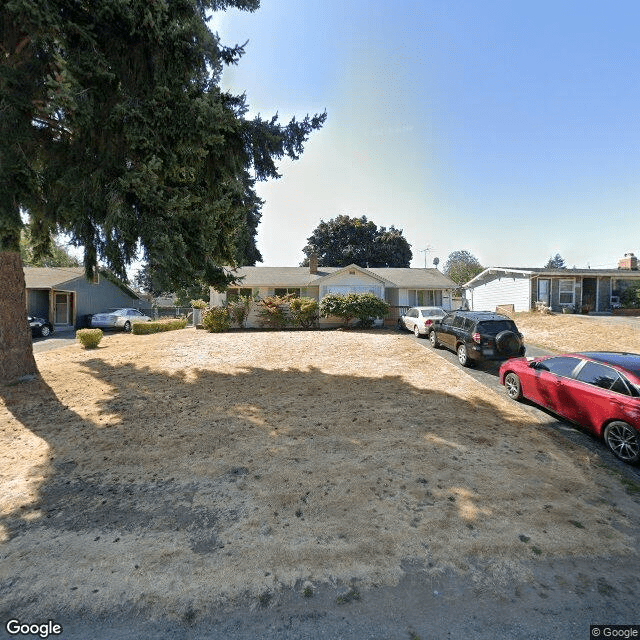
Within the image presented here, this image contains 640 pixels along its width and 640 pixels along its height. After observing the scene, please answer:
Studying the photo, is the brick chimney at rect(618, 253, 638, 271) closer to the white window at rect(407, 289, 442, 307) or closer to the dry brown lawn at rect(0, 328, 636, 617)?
the white window at rect(407, 289, 442, 307)

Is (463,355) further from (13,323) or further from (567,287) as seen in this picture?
(567,287)

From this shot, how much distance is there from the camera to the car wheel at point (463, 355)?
10.8 m

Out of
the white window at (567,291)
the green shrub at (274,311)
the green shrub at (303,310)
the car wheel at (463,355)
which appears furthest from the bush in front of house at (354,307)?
the white window at (567,291)

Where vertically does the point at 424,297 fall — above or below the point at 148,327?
above

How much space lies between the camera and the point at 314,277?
25.3 meters

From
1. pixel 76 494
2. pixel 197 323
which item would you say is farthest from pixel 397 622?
pixel 197 323

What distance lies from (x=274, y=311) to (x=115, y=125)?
1445 centimetres

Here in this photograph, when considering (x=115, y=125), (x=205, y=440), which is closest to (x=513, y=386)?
(x=205, y=440)

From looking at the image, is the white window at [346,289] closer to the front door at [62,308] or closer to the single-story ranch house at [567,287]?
the single-story ranch house at [567,287]

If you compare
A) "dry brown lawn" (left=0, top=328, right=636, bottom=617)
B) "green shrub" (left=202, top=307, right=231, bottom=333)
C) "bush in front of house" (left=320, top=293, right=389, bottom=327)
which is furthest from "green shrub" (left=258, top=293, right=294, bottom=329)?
"dry brown lawn" (left=0, top=328, right=636, bottom=617)

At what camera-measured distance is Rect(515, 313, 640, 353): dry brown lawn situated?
14094 mm

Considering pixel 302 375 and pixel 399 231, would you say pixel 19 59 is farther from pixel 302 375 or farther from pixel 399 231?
pixel 399 231

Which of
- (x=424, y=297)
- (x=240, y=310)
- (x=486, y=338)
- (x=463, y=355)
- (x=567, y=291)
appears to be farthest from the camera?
(x=424, y=297)

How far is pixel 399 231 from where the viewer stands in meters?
49.7
